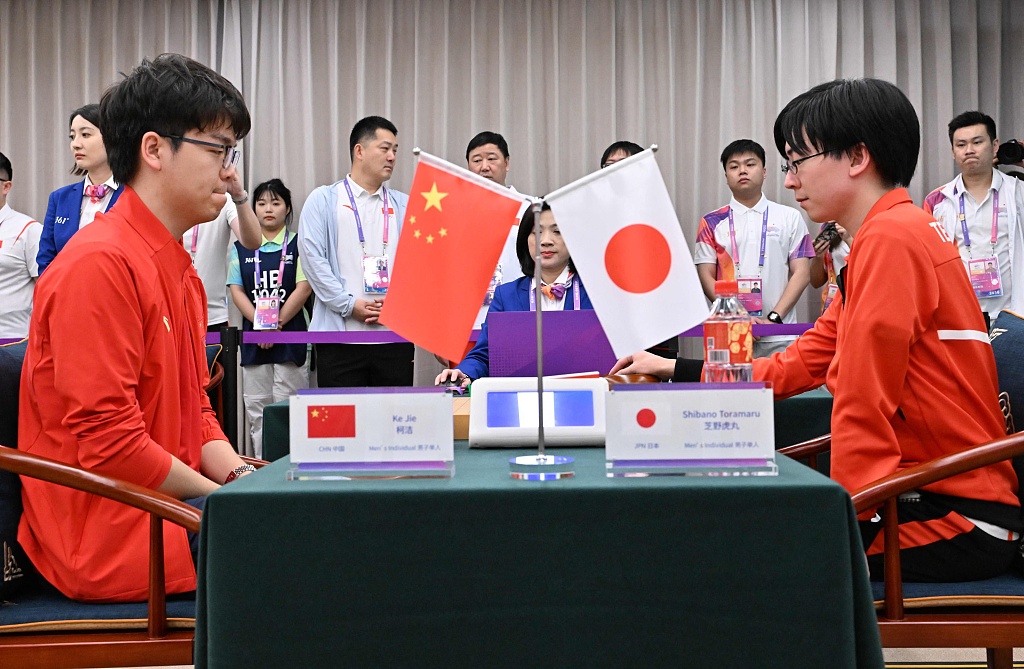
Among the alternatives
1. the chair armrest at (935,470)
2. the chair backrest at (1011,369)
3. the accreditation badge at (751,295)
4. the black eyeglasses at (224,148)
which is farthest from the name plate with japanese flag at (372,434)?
the accreditation badge at (751,295)

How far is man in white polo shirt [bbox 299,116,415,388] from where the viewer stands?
4.53m

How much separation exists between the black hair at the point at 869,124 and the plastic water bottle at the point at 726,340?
13.4 inches

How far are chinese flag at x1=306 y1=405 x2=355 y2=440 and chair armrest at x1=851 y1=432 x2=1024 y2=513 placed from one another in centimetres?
73

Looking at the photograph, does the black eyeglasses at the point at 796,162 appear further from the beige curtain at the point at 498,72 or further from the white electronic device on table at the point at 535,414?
the beige curtain at the point at 498,72

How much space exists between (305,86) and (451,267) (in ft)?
15.8

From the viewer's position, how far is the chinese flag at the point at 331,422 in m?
1.24

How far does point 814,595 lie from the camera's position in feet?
3.79

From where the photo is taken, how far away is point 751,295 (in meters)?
4.95

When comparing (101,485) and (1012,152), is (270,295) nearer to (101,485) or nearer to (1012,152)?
(101,485)

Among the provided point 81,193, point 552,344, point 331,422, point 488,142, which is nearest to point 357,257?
point 488,142

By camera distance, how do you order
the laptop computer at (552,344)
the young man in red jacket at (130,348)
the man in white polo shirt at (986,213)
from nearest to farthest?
1. the young man in red jacket at (130,348)
2. the laptop computer at (552,344)
3. the man in white polo shirt at (986,213)

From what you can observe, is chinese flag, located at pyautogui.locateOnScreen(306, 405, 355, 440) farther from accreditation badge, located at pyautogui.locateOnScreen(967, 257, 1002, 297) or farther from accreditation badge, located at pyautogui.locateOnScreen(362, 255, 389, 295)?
accreditation badge, located at pyautogui.locateOnScreen(967, 257, 1002, 297)

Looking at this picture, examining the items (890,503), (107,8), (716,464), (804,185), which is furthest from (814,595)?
(107,8)

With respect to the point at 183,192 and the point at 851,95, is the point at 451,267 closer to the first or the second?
the point at 183,192
